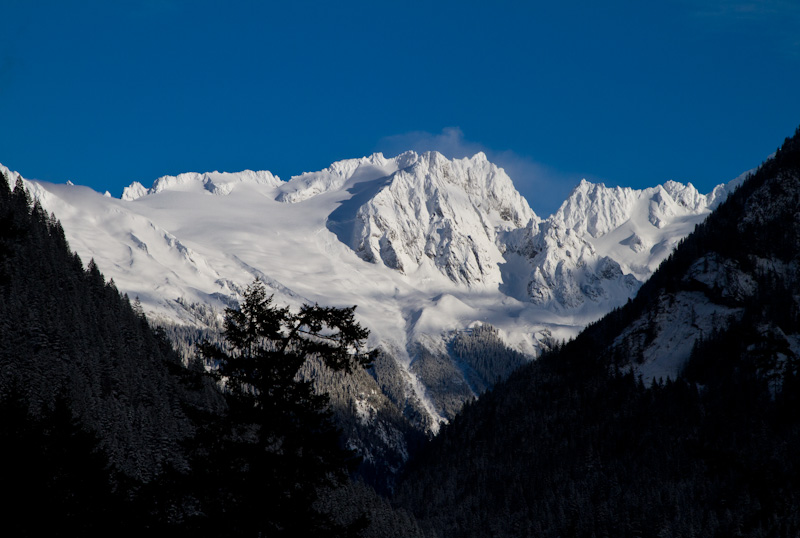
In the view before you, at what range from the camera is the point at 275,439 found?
23.0 m

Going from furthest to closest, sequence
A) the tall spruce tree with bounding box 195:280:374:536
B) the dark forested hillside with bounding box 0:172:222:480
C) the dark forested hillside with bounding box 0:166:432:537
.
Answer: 1. the dark forested hillside with bounding box 0:172:222:480
2. the dark forested hillside with bounding box 0:166:432:537
3. the tall spruce tree with bounding box 195:280:374:536

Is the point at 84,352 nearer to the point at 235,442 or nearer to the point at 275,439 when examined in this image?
the point at 235,442

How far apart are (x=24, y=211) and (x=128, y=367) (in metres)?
35.4

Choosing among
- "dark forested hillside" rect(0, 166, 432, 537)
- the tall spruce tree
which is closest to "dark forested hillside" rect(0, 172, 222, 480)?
"dark forested hillside" rect(0, 166, 432, 537)

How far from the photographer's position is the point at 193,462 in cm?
2230

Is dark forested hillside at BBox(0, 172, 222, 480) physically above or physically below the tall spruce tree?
above

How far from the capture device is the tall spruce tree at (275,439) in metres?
22.0

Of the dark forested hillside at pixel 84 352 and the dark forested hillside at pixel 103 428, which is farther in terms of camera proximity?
the dark forested hillside at pixel 84 352

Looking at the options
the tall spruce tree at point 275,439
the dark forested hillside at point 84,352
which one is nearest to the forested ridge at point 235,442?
the tall spruce tree at point 275,439

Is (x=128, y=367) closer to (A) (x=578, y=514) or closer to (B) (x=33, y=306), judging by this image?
(B) (x=33, y=306)

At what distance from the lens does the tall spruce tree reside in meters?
22.0

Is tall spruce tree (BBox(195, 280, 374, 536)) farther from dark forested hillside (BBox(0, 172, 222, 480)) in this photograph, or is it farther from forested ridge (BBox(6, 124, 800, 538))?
dark forested hillside (BBox(0, 172, 222, 480))

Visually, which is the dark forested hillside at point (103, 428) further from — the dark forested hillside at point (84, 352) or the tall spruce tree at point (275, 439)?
the dark forested hillside at point (84, 352)

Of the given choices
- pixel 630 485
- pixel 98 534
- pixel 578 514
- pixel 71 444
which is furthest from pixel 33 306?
pixel 630 485
